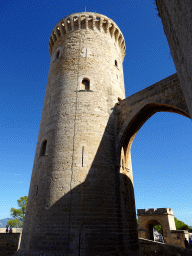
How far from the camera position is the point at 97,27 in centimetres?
1312

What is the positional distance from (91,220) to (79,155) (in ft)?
9.16

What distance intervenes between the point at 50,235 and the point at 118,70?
10374 mm

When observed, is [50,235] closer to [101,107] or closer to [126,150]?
[126,150]

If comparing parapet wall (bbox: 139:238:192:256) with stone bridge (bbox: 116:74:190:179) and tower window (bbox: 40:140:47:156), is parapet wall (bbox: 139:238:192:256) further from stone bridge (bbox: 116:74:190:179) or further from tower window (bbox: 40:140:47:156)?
tower window (bbox: 40:140:47:156)

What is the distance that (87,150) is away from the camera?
9.00 meters

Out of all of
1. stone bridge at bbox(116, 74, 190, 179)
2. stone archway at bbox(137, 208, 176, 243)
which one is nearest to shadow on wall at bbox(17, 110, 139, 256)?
stone bridge at bbox(116, 74, 190, 179)

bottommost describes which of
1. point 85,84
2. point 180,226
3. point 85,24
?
point 180,226

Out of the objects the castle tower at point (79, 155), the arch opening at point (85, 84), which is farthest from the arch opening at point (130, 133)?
the arch opening at point (85, 84)

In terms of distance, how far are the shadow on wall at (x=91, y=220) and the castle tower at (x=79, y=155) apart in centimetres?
3

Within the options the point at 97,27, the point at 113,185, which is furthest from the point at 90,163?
the point at 97,27

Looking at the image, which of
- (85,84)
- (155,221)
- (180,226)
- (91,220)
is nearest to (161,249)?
(91,220)

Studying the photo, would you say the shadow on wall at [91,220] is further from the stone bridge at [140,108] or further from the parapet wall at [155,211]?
the parapet wall at [155,211]

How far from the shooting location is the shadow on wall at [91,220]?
23.7 feet

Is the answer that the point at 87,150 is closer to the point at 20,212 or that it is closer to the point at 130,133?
the point at 130,133
